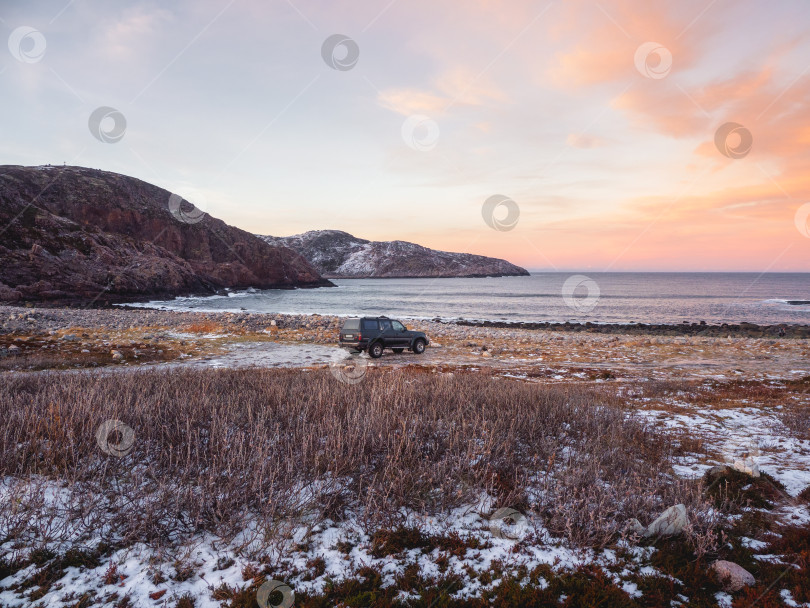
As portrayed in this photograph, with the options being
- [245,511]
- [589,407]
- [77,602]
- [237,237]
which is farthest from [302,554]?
[237,237]

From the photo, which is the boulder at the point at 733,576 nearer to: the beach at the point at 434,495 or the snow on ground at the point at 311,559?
the beach at the point at 434,495

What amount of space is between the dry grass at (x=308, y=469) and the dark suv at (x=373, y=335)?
12340 mm

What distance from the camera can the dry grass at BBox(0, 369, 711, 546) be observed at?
4.33m

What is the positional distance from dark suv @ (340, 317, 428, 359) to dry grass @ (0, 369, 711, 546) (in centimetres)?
1234

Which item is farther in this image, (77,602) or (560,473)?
(560,473)

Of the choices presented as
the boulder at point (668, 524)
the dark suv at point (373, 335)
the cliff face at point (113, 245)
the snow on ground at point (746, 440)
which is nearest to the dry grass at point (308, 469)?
the boulder at point (668, 524)

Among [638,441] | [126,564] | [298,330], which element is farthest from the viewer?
[298,330]

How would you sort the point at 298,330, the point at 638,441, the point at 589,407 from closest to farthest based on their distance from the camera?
the point at 638,441, the point at 589,407, the point at 298,330

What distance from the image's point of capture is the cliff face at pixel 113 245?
53.2m

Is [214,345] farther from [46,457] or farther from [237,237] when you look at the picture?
[237,237]

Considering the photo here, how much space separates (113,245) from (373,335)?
66823 mm

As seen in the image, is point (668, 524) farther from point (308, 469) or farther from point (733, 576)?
point (308, 469)

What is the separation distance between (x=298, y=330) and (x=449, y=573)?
27783 mm

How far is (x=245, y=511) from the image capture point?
430 cm
